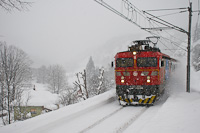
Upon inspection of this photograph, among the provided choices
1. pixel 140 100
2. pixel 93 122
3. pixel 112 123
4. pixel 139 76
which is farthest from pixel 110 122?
pixel 139 76

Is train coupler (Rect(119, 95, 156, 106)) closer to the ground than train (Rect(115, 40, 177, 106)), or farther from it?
closer to the ground

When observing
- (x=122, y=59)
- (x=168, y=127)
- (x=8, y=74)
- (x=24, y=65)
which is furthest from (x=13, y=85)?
(x=168, y=127)

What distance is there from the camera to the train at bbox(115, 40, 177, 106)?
9.53 m

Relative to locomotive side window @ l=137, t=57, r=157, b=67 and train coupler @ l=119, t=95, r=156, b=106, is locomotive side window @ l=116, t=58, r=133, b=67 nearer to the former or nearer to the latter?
locomotive side window @ l=137, t=57, r=157, b=67

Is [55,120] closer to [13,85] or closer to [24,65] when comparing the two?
[13,85]

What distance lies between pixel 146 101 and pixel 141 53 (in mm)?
2822

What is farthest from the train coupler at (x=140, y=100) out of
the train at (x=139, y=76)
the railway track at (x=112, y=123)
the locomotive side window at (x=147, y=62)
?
the locomotive side window at (x=147, y=62)

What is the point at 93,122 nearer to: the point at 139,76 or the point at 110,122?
the point at 110,122

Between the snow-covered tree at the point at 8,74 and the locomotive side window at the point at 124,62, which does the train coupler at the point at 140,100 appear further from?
the snow-covered tree at the point at 8,74

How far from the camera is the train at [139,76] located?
9.53m

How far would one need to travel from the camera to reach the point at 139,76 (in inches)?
385

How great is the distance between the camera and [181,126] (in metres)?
4.64

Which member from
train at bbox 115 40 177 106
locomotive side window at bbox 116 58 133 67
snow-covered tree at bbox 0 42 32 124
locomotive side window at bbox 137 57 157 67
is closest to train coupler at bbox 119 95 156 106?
train at bbox 115 40 177 106

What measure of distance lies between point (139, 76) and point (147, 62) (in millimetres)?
935
